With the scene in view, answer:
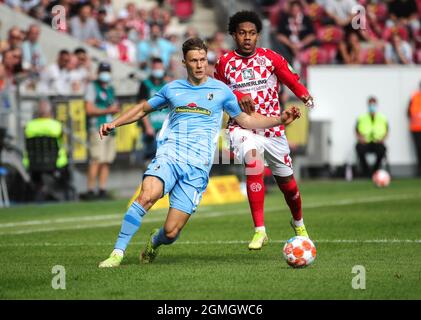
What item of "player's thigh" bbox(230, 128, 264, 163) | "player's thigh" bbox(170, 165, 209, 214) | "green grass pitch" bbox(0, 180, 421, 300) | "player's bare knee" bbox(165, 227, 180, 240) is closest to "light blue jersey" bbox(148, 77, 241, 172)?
"player's thigh" bbox(170, 165, 209, 214)

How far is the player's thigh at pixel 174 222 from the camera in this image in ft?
36.4

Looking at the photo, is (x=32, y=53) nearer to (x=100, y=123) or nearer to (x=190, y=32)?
(x=100, y=123)

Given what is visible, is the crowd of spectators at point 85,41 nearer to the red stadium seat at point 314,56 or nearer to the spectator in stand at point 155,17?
the spectator in stand at point 155,17

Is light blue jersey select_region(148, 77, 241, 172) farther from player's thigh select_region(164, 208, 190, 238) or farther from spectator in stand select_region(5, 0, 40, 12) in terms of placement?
spectator in stand select_region(5, 0, 40, 12)

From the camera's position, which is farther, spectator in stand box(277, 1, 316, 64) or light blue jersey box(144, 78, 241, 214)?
spectator in stand box(277, 1, 316, 64)

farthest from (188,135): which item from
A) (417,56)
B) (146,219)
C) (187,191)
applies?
(417,56)

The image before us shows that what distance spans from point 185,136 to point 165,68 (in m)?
15.6

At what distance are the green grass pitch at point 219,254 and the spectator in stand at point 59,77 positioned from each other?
3331mm

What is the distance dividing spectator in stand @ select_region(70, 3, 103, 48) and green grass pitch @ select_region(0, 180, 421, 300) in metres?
6.63

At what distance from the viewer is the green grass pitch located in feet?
Result: 30.8

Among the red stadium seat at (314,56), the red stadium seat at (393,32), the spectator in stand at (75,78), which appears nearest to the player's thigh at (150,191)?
the spectator in stand at (75,78)

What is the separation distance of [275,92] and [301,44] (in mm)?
17266
